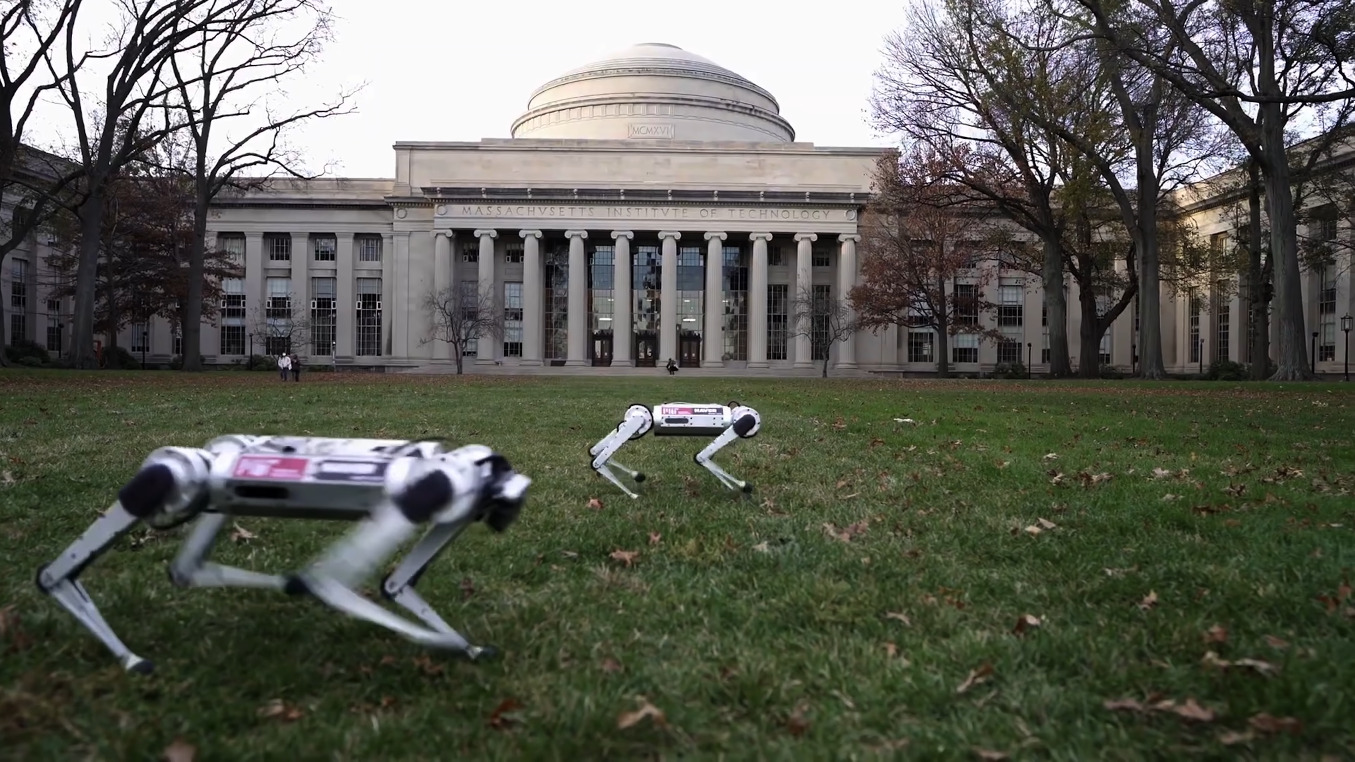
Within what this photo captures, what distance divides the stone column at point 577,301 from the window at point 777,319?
1600cm

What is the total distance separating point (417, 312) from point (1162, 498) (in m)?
70.7

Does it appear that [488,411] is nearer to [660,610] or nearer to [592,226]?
[660,610]

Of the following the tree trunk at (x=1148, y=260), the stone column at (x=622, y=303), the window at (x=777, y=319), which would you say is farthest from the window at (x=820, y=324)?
the tree trunk at (x=1148, y=260)

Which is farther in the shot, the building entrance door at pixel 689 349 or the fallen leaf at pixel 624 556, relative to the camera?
the building entrance door at pixel 689 349

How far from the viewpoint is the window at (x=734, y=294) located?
244ft

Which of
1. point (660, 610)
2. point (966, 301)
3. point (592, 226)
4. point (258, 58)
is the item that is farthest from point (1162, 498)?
point (592, 226)

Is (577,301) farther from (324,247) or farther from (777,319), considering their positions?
(324,247)

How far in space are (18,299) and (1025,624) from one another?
79.9 m

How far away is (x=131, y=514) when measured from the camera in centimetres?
277

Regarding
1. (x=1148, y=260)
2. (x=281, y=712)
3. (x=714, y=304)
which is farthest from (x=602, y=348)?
(x=281, y=712)

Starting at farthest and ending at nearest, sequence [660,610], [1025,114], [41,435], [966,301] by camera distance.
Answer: [966,301]
[1025,114]
[41,435]
[660,610]

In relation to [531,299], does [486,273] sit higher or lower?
higher

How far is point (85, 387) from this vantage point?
22531 millimetres

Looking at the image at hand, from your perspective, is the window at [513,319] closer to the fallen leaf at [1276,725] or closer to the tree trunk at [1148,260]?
the tree trunk at [1148,260]
